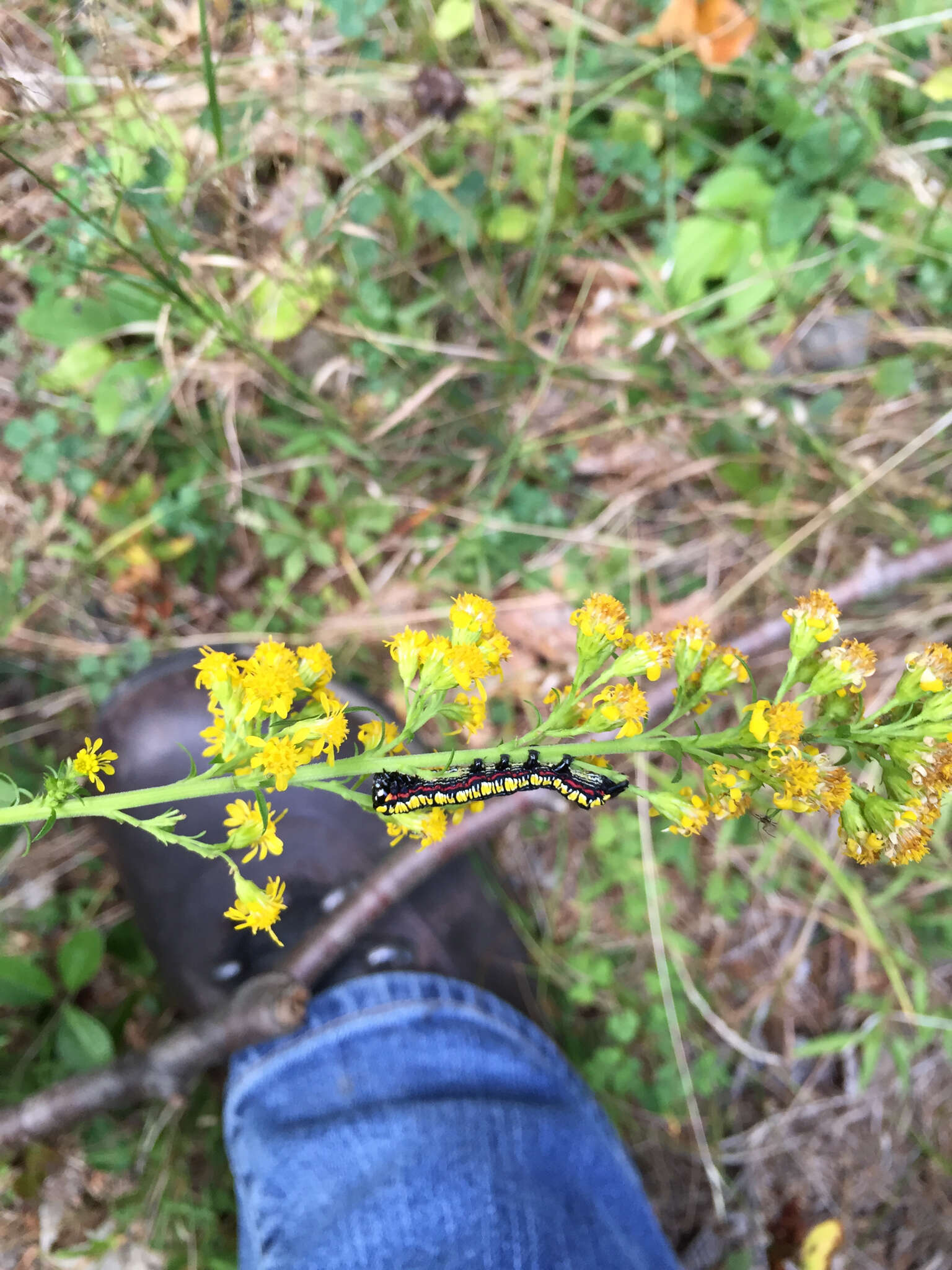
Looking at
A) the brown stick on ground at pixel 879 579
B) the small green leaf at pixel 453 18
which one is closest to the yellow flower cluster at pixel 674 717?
the brown stick on ground at pixel 879 579

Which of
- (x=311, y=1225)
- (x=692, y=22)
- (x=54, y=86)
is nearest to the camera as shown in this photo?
(x=311, y=1225)

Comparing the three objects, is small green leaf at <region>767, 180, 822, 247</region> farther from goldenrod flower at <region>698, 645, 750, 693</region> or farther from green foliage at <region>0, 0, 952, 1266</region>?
goldenrod flower at <region>698, 645, 750, 693</region>

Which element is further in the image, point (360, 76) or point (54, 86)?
point (360, 76)

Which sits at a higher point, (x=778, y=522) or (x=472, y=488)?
(x=472, y=488)

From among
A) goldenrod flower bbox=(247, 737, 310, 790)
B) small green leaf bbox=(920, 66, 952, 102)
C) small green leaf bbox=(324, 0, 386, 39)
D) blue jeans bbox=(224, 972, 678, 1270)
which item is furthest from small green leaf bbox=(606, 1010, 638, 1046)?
small green leaf bbox=(324, 0, 386, 39)

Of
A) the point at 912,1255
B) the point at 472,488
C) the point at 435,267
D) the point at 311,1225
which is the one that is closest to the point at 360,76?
the point at 435,267

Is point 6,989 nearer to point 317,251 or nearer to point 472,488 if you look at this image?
point 472,488
